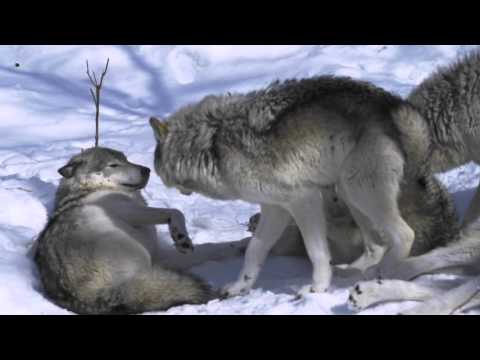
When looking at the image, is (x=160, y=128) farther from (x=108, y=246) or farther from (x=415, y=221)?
(x=415, y=221)

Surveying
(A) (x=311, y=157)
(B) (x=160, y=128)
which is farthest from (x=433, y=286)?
(B) (x=160, y=128)

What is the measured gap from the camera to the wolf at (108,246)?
4871 mm

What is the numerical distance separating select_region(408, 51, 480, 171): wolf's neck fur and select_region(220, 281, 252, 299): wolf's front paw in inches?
66.5

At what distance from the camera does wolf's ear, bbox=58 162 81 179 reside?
6406mm

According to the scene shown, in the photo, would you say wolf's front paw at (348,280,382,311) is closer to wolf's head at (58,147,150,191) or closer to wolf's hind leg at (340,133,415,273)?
wolf's hind leg at (340,133,415,273)

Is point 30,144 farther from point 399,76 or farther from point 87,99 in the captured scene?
point 399,76

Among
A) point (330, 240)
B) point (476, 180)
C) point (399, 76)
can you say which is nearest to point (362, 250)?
point (330, 240)

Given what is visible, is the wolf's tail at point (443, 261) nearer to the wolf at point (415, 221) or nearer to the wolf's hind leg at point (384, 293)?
the wolf at point (415, 221)

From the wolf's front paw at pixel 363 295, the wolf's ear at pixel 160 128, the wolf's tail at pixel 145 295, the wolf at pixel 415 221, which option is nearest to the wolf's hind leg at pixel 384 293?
the wolf's front paw at pixel 363 295

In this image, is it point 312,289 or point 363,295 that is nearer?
point 363,295

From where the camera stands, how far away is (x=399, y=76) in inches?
376

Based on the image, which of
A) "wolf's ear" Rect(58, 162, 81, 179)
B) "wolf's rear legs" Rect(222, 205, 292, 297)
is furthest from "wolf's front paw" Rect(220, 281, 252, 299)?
"wolf's ear" Rect(58, 162, 81, 179)

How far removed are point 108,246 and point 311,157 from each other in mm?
1609

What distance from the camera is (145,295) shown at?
190 inches
